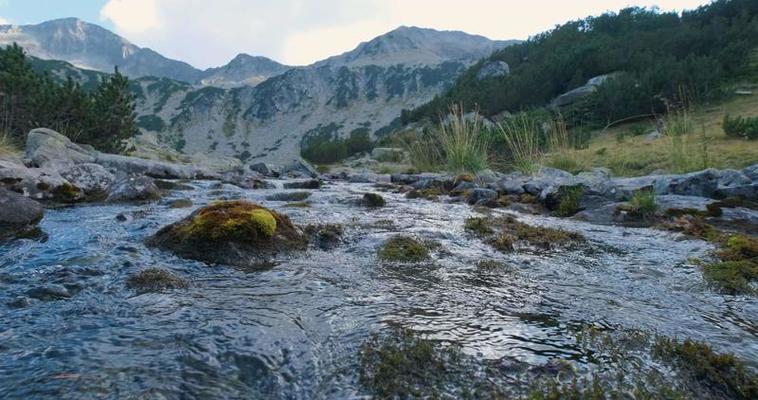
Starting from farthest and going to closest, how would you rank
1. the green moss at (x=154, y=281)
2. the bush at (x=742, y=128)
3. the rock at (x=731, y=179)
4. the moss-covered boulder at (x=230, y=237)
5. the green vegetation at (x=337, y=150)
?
the green vegetation at (x=337, y=150), the bush at (x=742, y=128), the rock at (x=731, y=179), the moss-covered boulder at (x=230, y=237), the green moss at (x=154, y=281)

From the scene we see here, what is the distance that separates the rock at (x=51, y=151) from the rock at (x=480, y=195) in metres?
12.1

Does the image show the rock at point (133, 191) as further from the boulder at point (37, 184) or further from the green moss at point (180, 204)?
the green moss at point (180, 204)

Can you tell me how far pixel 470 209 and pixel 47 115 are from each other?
858 inches

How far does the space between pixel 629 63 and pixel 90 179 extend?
3199cm

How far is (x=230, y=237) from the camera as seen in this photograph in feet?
15.7

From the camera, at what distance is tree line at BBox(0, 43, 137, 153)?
1877cm

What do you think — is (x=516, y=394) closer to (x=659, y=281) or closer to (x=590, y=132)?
(x=659, y=281)

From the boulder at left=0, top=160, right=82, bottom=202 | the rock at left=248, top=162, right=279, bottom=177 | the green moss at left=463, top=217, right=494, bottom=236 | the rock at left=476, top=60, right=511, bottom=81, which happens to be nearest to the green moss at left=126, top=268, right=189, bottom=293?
the green moss at left=463, top=217, right=494, bottom=236

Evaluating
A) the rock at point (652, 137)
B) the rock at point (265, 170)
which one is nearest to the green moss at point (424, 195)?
the rock at point (652, 137)

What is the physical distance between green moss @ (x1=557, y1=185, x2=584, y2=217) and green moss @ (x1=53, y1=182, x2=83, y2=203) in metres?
10.5

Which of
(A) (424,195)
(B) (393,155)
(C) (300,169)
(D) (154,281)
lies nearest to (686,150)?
(A) (424,195)

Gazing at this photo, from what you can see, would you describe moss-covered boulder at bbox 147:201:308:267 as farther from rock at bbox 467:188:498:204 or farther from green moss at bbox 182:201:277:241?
rock at bbox 467:188:498:204

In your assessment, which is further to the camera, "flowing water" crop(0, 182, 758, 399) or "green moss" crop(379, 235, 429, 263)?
"green moss" crop(379, 235, 429, 263)

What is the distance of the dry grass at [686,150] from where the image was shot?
10.8 m
